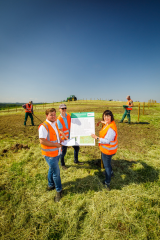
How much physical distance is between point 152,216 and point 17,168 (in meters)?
4.80

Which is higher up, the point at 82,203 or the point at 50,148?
the point at 50,148

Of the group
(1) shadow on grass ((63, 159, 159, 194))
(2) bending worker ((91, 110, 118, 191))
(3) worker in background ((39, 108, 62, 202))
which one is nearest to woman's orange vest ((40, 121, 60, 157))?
(3) worker in background ((39, 108, 62, 202))

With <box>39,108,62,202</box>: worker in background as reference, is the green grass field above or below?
below

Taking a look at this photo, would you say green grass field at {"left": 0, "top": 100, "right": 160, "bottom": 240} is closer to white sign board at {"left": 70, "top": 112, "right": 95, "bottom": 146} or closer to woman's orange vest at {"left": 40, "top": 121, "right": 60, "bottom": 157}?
woman's orange vest at {"left": 40, "top": 121, "right": 60, "bottom": 157}

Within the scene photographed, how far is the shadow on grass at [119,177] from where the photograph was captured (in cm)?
341

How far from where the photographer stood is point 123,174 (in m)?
4.00

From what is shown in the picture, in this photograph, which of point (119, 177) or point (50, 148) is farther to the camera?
point (119, 177)

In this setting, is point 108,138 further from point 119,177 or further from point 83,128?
point 119,177

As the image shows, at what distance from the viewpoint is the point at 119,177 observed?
12.7ft

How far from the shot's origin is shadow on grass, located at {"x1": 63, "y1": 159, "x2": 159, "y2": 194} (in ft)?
11.2

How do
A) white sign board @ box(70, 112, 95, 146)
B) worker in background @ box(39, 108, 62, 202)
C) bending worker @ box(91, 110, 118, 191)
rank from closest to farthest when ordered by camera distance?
worker in background @ box(39, 108, 62, 202), bending worker @ box(91, 110, 118, 191), white sign board @ box(70, 112, 95, 146)

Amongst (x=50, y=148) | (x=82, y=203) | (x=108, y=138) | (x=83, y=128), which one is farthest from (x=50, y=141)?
(x=82, y=203)

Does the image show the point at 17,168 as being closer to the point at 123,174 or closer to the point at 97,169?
the point at 97,169

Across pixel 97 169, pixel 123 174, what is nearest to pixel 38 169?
pixel 97 169
